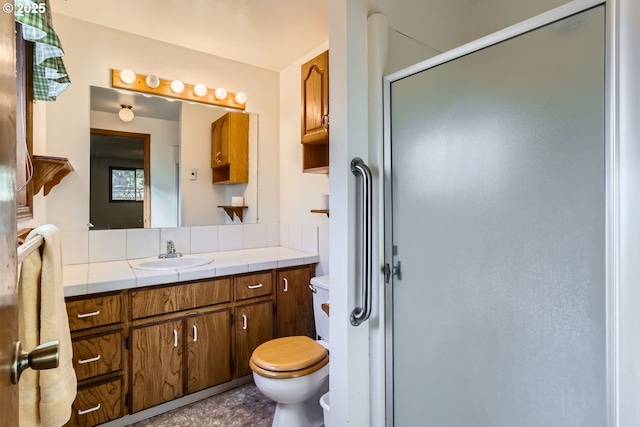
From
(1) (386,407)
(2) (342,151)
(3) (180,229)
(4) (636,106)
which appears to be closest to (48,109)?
(3) (180,229)

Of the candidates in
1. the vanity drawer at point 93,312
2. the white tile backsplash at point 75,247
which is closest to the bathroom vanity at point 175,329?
the vanity drawer at point 93,312

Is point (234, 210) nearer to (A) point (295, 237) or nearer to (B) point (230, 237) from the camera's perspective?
(B) point (230, 237)

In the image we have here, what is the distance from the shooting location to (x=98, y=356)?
1666 mm

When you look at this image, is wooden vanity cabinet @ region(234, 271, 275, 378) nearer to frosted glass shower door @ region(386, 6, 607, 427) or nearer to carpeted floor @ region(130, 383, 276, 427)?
carpeted floor @ region(130, 383, 276, 427)

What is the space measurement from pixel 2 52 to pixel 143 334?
5.24ft

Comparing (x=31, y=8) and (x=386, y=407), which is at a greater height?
(x=31, y=8)

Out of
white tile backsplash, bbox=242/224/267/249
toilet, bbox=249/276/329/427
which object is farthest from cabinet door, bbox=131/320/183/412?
white tile backsplash, bbox=242/224/267/249

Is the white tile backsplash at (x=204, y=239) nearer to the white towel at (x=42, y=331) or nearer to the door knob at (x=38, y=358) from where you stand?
the white towel at (x=42, y=331)

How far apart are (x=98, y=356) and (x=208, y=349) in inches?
22.6

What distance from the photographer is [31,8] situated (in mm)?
1059

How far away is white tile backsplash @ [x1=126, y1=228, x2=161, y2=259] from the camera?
7.41ft

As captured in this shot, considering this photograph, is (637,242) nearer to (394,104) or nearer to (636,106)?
(636,106)

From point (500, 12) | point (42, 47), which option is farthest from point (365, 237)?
point (500, 12)

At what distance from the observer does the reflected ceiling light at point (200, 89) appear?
249 centimetres
